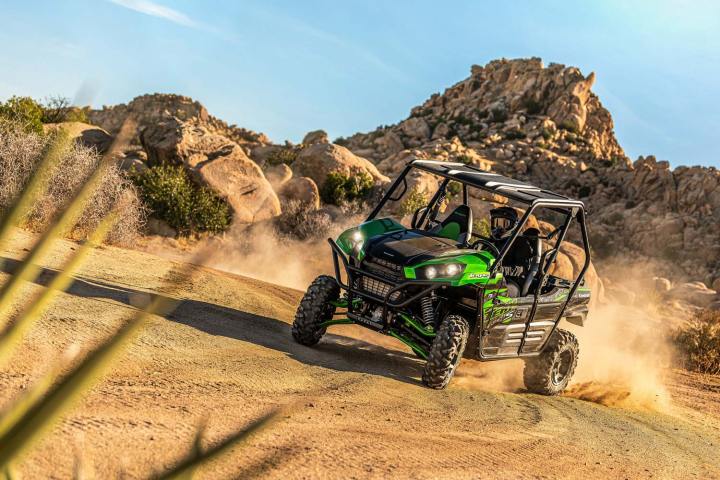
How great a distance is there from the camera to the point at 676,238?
49.0 m

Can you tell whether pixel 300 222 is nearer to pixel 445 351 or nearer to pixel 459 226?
pixel 459 226

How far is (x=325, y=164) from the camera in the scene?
31.8 metres

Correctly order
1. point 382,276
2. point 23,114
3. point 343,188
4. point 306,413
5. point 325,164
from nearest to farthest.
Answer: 1. point 306,413
2. point 382,276
3. point 23,114
4. point 343,188
5. point 325,164

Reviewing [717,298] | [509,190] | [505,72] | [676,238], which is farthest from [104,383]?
[505,72]

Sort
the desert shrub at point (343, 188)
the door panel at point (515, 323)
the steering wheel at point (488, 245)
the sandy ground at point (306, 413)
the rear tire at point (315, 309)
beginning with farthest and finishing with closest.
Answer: the desert shrub at point (343, 188), the steering wheel at point (488, 245), the rear tire at point (315, 309), the door panel at point (515, 323), the sandy ground at point (306, 413)

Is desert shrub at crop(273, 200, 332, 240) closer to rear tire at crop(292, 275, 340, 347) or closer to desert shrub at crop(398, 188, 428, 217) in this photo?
desert shrub at crop(398, 188, 428, 217)

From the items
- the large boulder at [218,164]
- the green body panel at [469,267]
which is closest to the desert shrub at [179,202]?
the large boulder at [218,164]

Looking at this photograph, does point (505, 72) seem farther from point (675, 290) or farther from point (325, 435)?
point (325, 435)

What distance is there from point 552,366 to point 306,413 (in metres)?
5.11

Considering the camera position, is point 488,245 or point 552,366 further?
point 552,366

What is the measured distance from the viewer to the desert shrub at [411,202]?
29.7 m

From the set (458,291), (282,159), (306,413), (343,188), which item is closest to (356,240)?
(458,291)

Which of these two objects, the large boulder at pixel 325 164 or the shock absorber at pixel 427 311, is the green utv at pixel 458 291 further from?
the large boulder at pixel 325 164

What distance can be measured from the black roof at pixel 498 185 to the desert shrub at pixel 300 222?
628 inches
